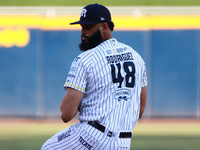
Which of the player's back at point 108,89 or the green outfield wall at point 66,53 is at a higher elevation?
the green outfield wall at point 66,53

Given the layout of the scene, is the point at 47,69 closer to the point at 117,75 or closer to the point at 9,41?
the point at 9,41

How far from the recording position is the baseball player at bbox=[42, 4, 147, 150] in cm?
293

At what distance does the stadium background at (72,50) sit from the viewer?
33.9 feet

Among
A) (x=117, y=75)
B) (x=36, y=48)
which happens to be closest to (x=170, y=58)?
(x=36, y=48)

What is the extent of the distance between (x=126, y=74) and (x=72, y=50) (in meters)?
7.51

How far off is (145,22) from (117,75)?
7.59m

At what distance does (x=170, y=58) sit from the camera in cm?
1053

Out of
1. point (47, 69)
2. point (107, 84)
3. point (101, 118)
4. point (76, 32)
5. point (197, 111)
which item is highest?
point (76, 32)

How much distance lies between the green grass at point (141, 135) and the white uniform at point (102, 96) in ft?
14.7
